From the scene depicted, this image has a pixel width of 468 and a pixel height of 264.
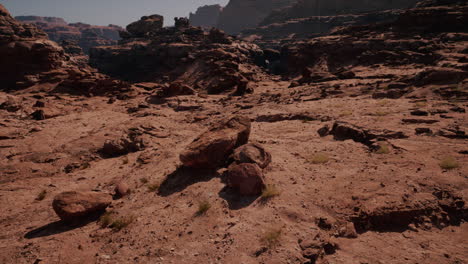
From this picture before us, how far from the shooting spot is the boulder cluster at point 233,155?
22.1 ft

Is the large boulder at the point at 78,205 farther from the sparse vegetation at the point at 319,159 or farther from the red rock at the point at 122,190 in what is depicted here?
the sparse vegetation at the point at 319,159

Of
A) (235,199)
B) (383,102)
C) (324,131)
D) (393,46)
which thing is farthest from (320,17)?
(235,199)

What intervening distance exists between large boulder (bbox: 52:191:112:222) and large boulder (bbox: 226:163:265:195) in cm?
390

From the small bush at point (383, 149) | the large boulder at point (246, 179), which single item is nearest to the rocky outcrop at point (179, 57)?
the small bush at point (383, 149)

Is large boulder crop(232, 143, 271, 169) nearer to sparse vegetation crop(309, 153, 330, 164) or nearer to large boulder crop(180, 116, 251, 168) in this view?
large boulder crop(180, 116, 251, 168)

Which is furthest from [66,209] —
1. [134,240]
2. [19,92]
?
[19,92]

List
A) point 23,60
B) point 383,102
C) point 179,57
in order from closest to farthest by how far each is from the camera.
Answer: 1. point 383,102
2. point 23,60
3. point 179,57

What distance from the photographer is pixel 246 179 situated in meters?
6.71

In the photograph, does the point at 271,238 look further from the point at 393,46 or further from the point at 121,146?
the point at 393,46

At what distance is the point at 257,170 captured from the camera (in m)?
6.82

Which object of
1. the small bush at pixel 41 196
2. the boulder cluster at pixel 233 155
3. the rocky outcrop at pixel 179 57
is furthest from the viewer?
the rocky outcrop at pixel 179 57

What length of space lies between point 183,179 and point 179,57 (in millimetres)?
50345

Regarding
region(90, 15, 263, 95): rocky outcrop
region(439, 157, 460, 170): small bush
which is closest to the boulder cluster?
region(439, 157, 460, 170): small bush

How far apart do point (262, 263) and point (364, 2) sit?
135 meters
